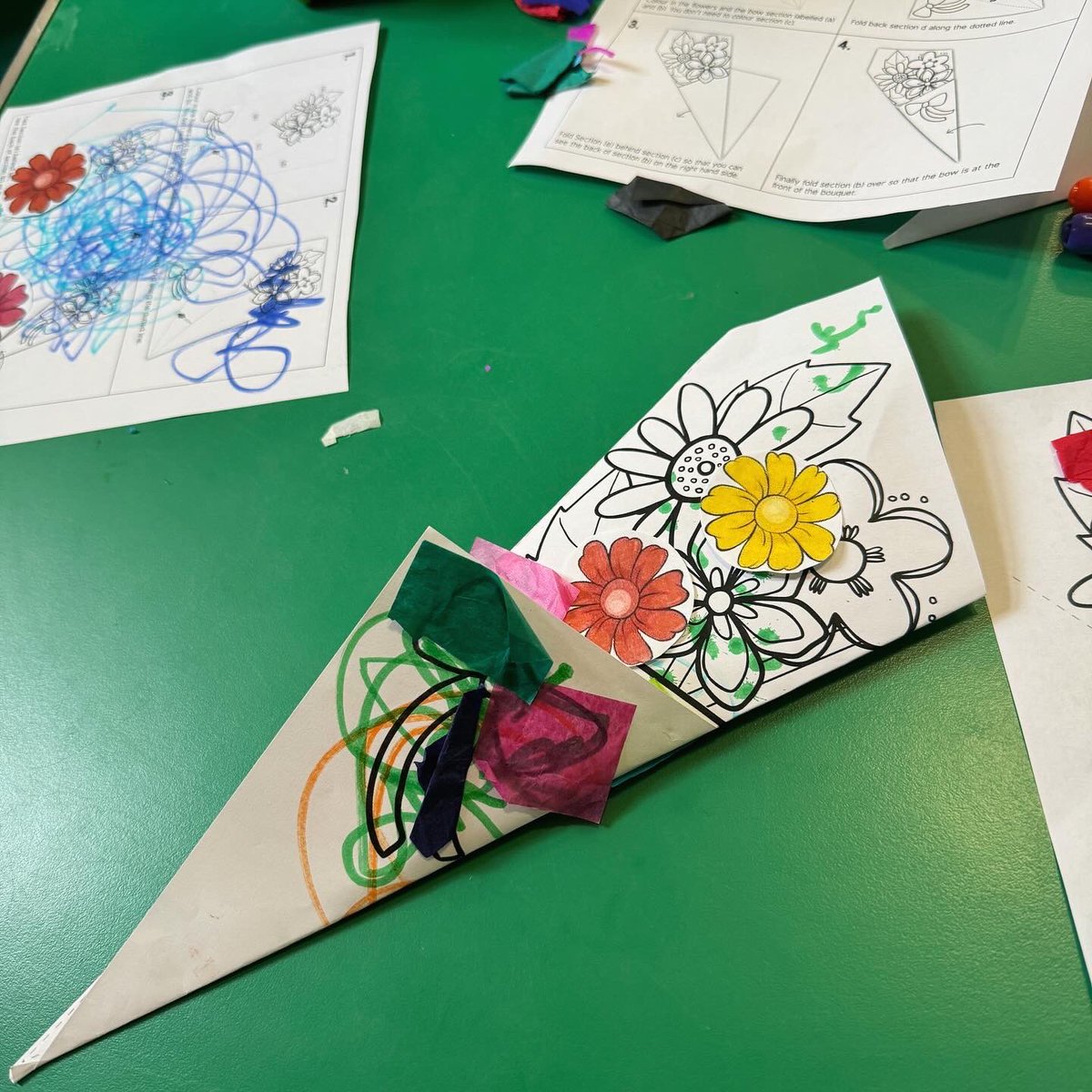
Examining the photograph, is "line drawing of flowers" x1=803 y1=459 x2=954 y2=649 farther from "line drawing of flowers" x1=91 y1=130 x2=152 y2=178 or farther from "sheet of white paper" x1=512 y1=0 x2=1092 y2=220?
"line drawing of flowers" x1=91 y1=130 x2=152 y2=178

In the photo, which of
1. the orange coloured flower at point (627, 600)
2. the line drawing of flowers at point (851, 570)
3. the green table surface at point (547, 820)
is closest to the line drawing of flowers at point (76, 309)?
the green table surface at point (547, 820)

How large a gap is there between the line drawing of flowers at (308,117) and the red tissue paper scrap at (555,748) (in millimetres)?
536

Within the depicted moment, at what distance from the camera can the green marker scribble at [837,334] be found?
1.77ft

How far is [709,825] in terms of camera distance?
1.47 ft

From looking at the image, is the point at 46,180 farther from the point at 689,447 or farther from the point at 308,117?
the point at 689,447

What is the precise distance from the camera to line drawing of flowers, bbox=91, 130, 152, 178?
0.77 m

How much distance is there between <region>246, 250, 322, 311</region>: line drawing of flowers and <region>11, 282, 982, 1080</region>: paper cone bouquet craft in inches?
11.1

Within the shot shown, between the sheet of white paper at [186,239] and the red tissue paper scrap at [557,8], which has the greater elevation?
the red tissue paper scrap at [557,8]

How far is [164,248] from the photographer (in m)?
0.71

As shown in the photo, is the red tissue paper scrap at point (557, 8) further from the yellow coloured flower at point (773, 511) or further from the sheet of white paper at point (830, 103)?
the yellow coloured flower at point (773, 511)

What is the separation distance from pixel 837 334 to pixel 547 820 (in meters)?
0.34

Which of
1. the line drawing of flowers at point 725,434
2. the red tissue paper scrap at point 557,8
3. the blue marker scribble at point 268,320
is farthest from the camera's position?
the red tissue paper scrap at point 557,8

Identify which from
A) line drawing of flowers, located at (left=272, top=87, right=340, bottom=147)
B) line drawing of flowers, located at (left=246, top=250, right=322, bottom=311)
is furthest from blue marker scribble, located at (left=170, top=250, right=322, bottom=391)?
line drawing of flowers, located at (left=272, top=87, right=340, bottom=147)

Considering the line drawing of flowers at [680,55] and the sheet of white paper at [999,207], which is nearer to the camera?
the sheet of white paper at [999,207]
